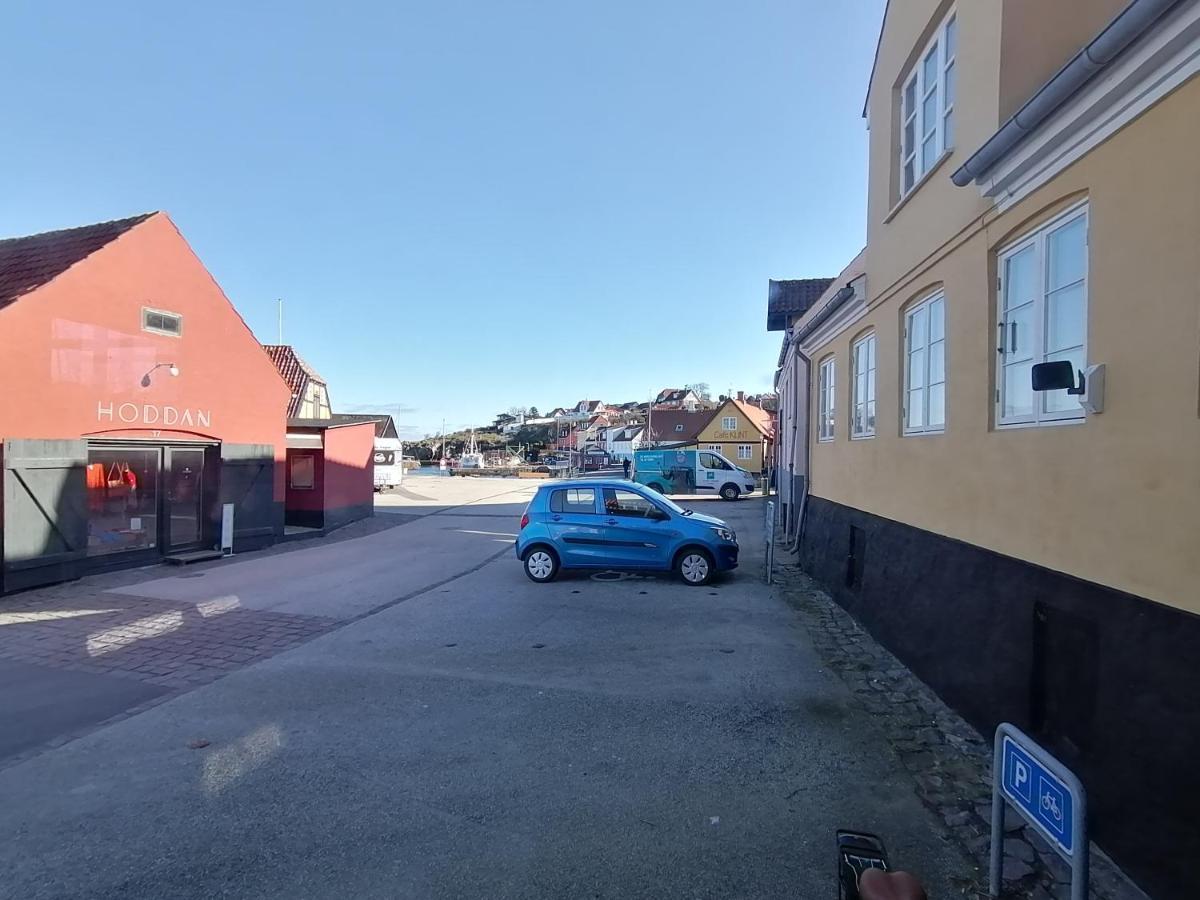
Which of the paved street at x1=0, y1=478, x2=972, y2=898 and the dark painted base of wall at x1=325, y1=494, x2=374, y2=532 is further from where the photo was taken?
the dark painted base of wall at x1=325, y1=494, x2=374, y2=532

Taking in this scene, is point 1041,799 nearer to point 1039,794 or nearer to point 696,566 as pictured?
point 1039,794

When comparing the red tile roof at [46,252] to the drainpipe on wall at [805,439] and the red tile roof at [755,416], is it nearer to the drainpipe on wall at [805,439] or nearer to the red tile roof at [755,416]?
the drainpipe on wall at [805,439]

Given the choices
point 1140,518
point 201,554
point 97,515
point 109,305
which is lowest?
point 201,554

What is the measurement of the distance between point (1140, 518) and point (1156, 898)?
1658 mm

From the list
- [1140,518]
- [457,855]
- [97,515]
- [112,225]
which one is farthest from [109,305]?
[1140,518]

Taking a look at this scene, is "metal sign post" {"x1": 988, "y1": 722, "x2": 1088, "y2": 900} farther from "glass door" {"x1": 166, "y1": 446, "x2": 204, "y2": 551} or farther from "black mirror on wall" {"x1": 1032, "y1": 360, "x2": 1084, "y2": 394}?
"glass door" {"x1": 166, "y1": 446, "x2": 204, "y2": 551}

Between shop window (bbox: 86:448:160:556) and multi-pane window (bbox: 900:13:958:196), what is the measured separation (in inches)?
509

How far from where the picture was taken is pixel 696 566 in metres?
10.5

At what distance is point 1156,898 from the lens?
9.54 ft

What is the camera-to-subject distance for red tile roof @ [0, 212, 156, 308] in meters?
10.7

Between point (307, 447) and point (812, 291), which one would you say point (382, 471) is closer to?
point (307, 447)

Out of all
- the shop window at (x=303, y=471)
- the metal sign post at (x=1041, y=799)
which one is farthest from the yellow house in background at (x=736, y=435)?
the metal sign post at (x=1041, y=799)

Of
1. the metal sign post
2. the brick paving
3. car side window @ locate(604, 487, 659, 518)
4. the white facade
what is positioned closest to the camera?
the metal sign post

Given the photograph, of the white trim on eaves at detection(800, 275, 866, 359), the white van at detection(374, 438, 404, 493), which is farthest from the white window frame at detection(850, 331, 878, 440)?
the white van at detection(374, 438, 404, 493)
